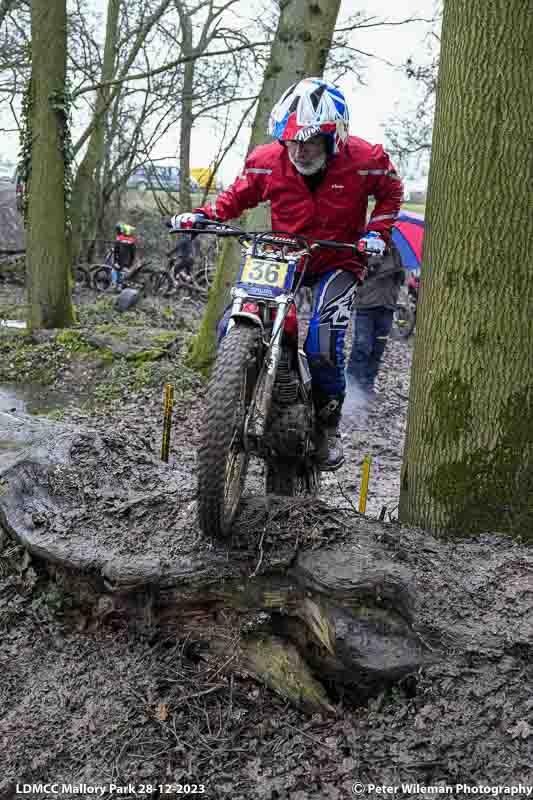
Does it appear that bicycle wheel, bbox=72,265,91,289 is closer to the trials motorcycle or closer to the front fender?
the trials motorcycle

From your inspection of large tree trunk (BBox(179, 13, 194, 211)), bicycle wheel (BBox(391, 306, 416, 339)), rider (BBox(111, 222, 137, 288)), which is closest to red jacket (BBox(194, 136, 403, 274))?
bicycle wheel (BBox(391, 306, 416, 339))

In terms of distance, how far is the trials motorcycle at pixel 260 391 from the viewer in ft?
8.80

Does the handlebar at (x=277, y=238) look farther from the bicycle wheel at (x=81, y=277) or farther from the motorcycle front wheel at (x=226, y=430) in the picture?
the bicycle wheel at (x=81, y=277)

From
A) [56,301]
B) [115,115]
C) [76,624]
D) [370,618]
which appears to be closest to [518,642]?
[370,618]

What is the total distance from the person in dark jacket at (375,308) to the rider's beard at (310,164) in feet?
14.4

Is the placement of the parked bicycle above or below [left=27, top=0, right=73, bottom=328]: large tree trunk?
below

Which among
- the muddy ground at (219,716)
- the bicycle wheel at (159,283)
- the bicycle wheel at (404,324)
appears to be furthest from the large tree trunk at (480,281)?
Answer: the bicycle wheel at (159,283)

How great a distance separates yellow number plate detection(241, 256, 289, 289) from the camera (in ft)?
10.4

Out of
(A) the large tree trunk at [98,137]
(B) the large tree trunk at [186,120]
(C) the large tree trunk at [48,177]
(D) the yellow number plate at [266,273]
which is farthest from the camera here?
(B) the large tree trunk at [186,120]

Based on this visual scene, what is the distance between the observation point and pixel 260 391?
2.99 m

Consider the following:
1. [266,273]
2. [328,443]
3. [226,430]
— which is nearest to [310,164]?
[266,273]

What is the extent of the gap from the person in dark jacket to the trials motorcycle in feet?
13.9

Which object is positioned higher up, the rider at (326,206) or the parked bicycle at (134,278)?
the rider at (326,206)

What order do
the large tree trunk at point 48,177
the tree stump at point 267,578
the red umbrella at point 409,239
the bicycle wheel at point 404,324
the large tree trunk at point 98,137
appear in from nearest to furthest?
the tree stump at point 267,578
the large tree trunk at point 48,177
the red umbrella at point 409,239
the bicycle wheel at point 404,324
the large tree trunk at point 98,137
